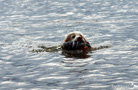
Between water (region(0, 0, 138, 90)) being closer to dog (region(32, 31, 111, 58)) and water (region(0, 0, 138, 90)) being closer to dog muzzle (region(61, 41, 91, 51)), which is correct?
dog (region(32, 31, 111, 58))

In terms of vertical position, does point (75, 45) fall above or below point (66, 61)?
above

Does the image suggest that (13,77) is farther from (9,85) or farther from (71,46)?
(71,46)

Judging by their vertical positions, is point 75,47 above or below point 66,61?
above

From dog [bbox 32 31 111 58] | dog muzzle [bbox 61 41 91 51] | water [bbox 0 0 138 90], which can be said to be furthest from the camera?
dog muzzle [bbox 61 41 91 51]

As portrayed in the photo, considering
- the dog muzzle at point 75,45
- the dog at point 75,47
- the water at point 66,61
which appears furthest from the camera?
the dog muzzle at point 75,45

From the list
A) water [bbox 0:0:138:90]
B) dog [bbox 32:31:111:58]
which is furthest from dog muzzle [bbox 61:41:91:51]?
water [bbox 0:0:138:90]

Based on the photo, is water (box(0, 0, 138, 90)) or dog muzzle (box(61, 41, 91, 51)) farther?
dog muzzle (box(61, 41, 91, 51))

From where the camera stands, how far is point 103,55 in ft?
41.0

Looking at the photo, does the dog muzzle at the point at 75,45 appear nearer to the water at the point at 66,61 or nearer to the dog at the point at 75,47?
the dog at the point at 75,47

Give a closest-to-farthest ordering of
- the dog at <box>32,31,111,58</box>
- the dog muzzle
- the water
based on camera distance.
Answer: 1. the water
2. the dog at <box>32,31,111,58</box>
3. the dog muzzle

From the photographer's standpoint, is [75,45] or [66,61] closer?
[66,61]

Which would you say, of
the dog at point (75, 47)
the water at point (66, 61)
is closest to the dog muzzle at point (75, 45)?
the dog at point (75, 47)

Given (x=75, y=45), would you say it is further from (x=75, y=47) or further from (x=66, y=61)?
(x=66, y=61)

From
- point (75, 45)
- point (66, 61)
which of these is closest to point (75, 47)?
point (75, 45)
